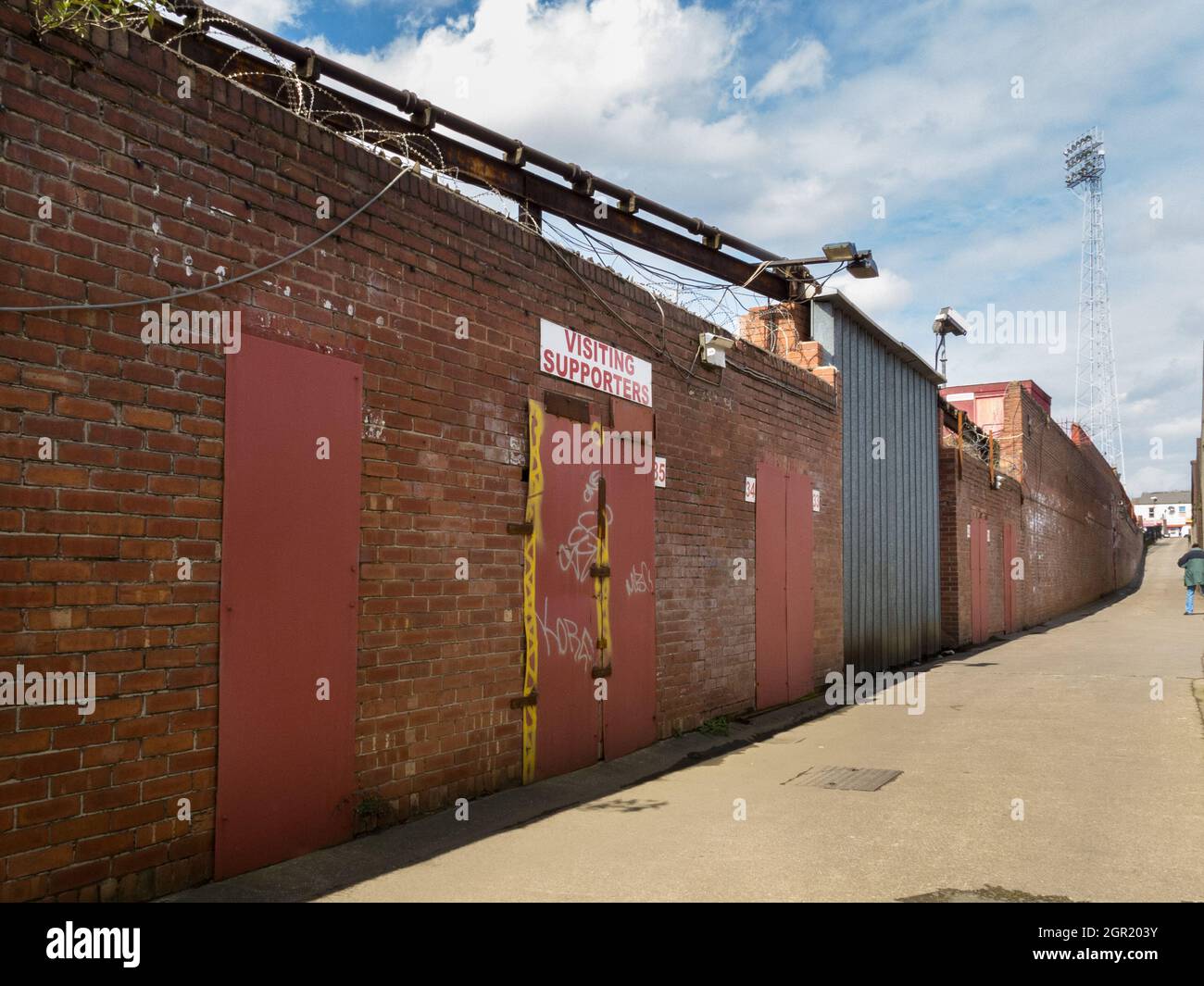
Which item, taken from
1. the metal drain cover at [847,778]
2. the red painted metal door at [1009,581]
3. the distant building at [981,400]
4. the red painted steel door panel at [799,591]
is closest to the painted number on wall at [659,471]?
the metal drain cover at [847,778]

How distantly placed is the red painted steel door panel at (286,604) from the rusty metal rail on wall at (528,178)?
215cm

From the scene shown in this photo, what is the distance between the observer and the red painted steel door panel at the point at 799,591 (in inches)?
458

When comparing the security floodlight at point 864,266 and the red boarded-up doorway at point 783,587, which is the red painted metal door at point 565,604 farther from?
the security floodlight at point 864,266

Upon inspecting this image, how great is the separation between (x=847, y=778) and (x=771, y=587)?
3.66 metres

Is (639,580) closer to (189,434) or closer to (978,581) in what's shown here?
(189,434)

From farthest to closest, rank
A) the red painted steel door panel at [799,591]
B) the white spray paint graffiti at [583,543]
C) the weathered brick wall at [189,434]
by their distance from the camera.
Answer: the red painted steel door panel at [799,591], the white spray paint graffiti at [583,543], the weathered brick wall at [189,434]

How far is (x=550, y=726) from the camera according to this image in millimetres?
7266

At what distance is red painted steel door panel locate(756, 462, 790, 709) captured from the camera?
1088 centimetres

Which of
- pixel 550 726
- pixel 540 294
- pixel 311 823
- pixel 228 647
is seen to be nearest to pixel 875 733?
pixel 550 726

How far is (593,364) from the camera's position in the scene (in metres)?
7.98

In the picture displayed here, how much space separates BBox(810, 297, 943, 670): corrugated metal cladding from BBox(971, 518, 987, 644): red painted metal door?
2.24 meters

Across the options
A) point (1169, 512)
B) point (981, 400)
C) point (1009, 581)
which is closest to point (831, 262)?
point (1009, 581)

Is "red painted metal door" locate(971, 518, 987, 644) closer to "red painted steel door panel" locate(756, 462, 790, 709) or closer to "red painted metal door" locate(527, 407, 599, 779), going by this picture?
"red painted steel door panel" locate(756, 462, 790, 709)
